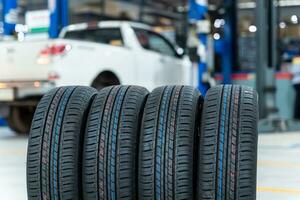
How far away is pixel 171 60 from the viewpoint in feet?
32.5

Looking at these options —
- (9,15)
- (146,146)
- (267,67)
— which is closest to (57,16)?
(9,15)

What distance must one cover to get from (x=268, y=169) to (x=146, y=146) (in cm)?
262

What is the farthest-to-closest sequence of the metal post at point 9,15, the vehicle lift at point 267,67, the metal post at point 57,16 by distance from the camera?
1. the metal post at point 9,15
2. the metal post at point 57,16
3. the vehicle lift at point 267,67

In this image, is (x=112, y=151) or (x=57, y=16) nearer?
(x=112, y=151)

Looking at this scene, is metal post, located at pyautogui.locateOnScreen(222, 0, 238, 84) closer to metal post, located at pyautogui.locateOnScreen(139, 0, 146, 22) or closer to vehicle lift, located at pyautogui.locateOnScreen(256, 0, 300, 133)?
vehicle lift, located at pyautogui.locateOnScreen(256, 0, 300, 133)

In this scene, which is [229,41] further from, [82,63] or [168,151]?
[168,151]

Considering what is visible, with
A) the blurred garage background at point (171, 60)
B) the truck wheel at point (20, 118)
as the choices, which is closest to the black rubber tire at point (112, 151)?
the blurred garage background at point (171, 60)

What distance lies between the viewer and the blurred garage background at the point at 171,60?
6.82 meters

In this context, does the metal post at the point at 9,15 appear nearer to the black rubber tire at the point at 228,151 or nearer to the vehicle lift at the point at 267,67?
the vehicle lift at the point at 267,67

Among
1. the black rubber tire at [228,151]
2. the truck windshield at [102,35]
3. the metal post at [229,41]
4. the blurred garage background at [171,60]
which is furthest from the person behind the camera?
the metal post at [229,41]

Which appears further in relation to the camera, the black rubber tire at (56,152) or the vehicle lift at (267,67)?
the vehicle lift at (267,67)

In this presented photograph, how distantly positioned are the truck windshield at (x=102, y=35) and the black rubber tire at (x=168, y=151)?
21.1 feet

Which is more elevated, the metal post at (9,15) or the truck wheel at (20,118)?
the metal post at (9,15)

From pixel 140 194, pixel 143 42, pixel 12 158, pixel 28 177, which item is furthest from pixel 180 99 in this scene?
pixel 143 42
